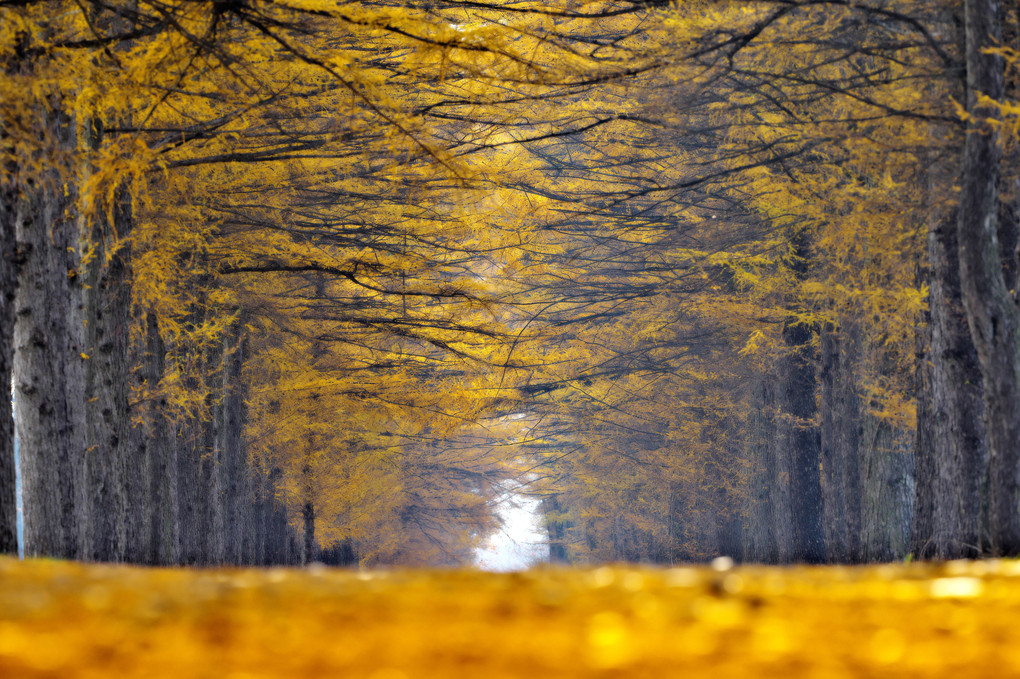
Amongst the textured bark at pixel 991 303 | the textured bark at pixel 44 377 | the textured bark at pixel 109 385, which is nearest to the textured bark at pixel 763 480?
the textured bark at pixel 991 303

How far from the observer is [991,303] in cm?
887

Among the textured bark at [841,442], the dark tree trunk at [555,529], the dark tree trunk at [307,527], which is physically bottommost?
the dark tree trunk at [555,529]

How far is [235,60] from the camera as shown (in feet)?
24.3

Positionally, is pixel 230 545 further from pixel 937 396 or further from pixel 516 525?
pixel 516 525

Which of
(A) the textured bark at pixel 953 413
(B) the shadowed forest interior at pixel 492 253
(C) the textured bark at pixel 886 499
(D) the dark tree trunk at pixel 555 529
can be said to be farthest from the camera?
(D) the dark tree trunk at pixel 555 529

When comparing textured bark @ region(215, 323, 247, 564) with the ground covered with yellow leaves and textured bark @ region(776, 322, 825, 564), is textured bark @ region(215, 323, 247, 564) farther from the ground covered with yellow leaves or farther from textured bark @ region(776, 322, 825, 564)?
the ground covered with yellow leaves

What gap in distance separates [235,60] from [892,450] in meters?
13.0

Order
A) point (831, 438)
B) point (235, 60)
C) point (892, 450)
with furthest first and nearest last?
point (831, 438) → point (892, 450) → point (235, 60)

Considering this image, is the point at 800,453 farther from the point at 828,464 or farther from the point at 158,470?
the point at 158,470

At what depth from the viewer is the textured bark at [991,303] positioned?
28.9 ft

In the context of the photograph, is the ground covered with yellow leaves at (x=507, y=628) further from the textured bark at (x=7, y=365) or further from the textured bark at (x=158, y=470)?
the textured bark at (x=158, y=470)

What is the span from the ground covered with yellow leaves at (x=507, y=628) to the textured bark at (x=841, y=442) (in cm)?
1365

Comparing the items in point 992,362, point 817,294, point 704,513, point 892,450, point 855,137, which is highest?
point 855,137

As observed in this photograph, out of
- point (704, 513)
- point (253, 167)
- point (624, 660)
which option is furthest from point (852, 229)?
point (704, 513)
